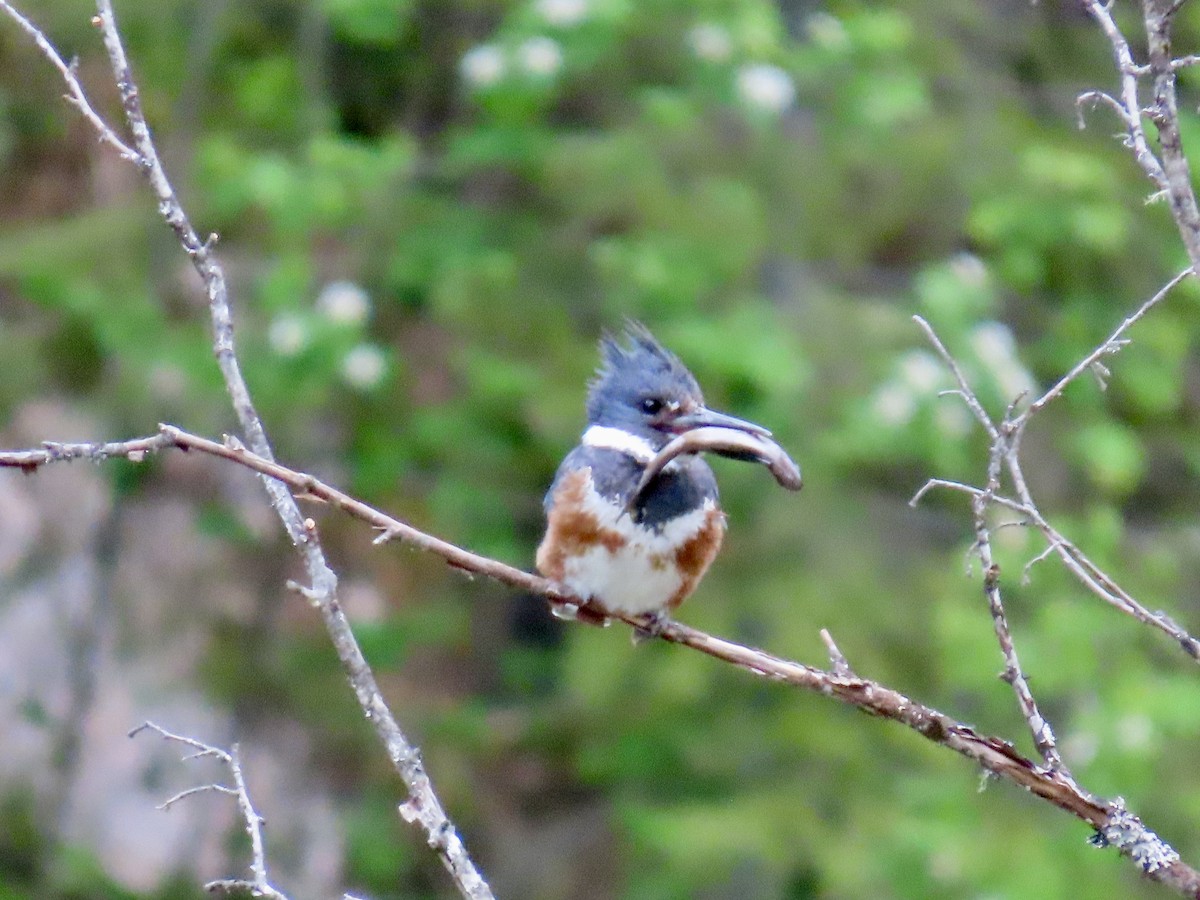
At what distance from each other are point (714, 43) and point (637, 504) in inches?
106

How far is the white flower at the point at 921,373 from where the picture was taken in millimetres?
5344

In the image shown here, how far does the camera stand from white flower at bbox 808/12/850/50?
5730 millimetres

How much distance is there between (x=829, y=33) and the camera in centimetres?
576

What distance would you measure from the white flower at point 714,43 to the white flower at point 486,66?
2.27 ft

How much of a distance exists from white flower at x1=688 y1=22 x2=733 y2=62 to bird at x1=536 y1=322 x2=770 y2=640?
7.49 feet

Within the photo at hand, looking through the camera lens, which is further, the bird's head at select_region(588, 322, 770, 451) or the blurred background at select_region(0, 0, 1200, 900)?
the blurred background at select_region(0, 0, 1200, 900)

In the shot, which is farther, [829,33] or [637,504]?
[829,33]

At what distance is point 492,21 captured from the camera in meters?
6.48

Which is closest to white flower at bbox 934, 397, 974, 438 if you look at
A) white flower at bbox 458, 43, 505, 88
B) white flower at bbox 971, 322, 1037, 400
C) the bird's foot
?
white flower at bbox 971, 322, 1037, 400

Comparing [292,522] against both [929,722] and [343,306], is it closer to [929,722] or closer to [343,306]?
[929,722]

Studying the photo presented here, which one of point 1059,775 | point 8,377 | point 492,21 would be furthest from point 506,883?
point 1059,775

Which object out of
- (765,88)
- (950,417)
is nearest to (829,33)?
(765,88)

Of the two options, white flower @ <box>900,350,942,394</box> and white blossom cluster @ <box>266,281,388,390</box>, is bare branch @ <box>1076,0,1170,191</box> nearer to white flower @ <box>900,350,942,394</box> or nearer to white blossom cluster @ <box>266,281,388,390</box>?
white flower @ <box>900,350,942,394</box>

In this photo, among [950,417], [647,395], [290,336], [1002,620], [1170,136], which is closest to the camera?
[1170,136]
